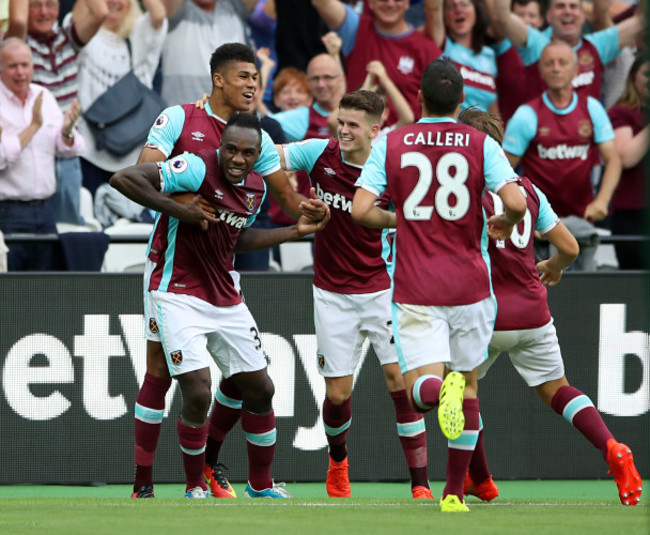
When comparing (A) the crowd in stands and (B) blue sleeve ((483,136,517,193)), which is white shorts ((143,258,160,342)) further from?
(A) the crowd in stands

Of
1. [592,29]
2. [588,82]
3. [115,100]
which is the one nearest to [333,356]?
[115,100]

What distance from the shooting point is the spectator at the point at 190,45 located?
33.8 feet

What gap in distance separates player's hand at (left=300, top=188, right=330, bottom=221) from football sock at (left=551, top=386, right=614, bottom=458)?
165 cm

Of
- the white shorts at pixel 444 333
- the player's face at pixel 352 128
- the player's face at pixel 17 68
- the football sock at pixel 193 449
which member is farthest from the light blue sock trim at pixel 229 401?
the player's face at pixel 17 68

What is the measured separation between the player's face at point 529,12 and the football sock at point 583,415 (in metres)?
5.41

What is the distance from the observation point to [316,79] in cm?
1002

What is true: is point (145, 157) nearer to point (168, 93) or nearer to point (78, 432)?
point (78, 432)

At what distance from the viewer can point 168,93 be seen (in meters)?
10.3

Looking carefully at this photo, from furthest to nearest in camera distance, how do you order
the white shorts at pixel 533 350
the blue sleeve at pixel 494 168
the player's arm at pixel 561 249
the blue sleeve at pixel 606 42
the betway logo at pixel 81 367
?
the blue sleeve at pixel 606 42
the betway logo at pixel 81 367
the white shorts at pixel 533 350
the player's arm at pixel 561 249
the blue sleeve at pixel 494 168

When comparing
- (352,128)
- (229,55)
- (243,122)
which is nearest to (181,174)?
(243,122)

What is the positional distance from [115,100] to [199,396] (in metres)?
4.07

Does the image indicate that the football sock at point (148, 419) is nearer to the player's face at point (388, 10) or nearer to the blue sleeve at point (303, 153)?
the blue sleeve at point (303, 153)

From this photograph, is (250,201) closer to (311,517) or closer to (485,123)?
(485,123)

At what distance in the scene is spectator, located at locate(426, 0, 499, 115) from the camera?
34.7 ft
